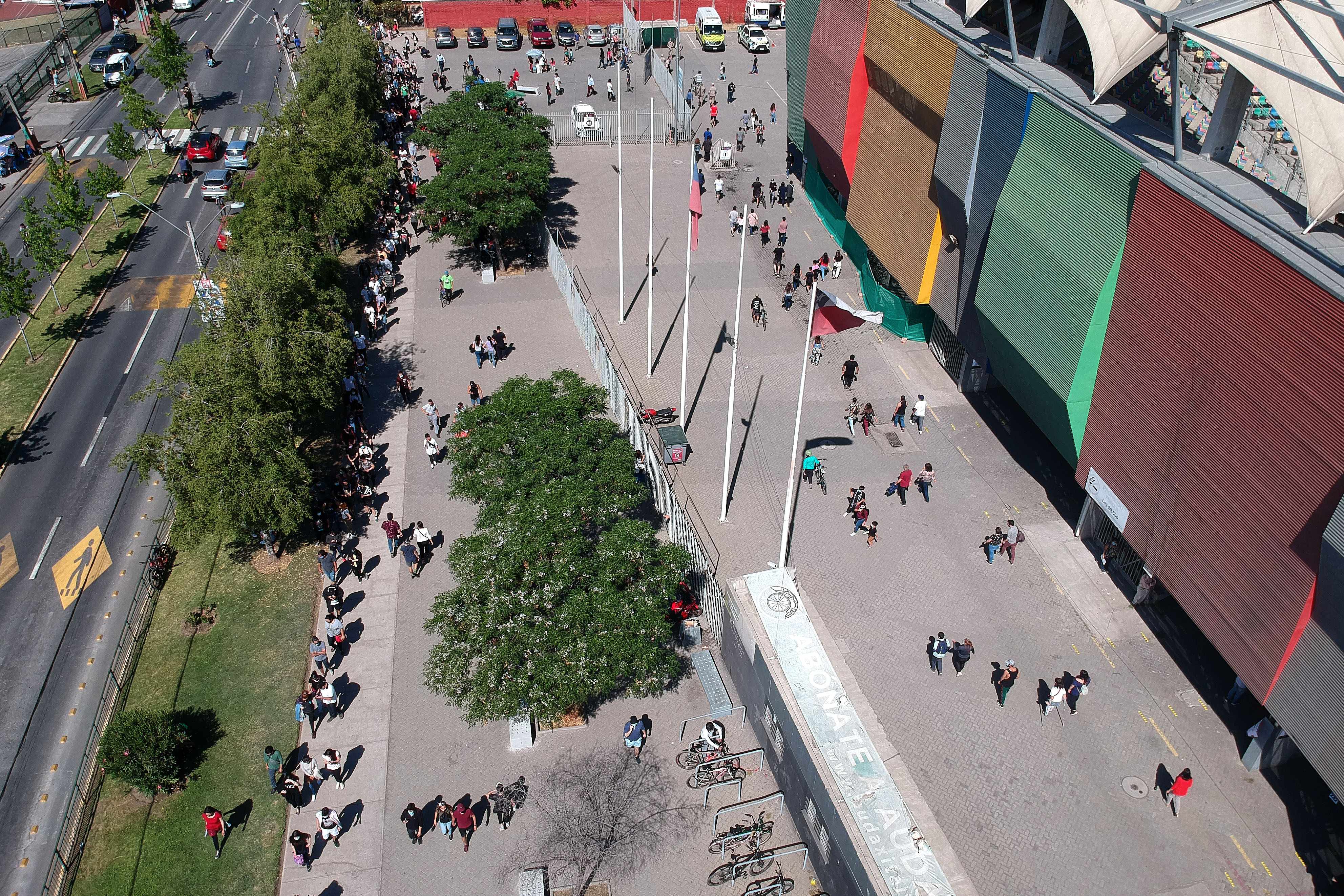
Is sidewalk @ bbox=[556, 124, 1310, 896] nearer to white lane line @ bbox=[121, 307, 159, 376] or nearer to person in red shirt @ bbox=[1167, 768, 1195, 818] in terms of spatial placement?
person in red shirt @ bbox=[1167, 768, 1195, 818]

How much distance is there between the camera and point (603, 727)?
75.3 ft

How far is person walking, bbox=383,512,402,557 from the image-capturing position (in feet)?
89.9

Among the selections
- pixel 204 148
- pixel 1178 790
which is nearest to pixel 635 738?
pixel 1178 790

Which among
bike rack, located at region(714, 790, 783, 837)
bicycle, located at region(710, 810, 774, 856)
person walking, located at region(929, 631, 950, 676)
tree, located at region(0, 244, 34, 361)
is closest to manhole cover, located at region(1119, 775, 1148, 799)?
person walking, located at region(929, 631, 950, 676)

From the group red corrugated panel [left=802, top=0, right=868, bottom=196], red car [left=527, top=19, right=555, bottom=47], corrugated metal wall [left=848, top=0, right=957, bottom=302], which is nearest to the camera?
corrugated metal wall [left=848, top=0, right=957, bottom=302]

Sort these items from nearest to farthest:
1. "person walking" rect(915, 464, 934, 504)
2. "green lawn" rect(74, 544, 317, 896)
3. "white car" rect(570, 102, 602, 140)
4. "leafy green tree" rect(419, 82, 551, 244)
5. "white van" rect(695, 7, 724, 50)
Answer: "green lawn" rect(74, 544, 317, 896) → "person walking" rect(915, 464, 934, 504) → "leafy green tree" rect(419, 82, 551, 244) → "white car" rect(570, 102, 602, 140) → "white van" rect(695, 7, 724, 50)

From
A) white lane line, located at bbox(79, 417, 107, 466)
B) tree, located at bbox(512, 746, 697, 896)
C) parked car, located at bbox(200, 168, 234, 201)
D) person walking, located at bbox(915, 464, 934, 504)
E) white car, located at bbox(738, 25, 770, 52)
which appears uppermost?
white car, located at bbox(738, 25, 770, 52)

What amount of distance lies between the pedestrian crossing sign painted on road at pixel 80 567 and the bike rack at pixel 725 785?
18536 mm

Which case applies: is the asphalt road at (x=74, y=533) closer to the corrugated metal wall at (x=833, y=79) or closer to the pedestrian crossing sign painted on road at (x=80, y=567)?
the pedestrian crossing sign painted on road at (x=80, y=567)

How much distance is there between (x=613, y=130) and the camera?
185 feet

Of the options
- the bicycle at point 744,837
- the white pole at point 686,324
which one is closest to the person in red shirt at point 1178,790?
the bicycle at point 744,837

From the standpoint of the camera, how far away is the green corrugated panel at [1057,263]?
23.5m

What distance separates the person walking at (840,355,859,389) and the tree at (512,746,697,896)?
1603 cm

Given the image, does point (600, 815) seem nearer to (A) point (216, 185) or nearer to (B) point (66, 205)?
(B) point (66, 205)
